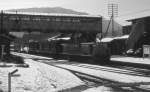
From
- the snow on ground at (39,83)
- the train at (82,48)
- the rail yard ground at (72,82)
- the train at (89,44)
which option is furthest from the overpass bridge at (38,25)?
the snow on ground at (39,83)

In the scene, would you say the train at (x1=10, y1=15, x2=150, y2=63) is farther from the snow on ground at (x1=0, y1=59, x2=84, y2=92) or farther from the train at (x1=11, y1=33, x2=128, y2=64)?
the snow on ground at (x1=0, y1=59, x2=84, y2=92)

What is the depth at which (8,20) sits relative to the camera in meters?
59.8

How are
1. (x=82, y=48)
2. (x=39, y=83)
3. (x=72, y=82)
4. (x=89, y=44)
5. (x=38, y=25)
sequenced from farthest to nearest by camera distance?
(x=38, y=25) → (x=82, y=48) → (x=89, y=44) → (x=72, y=82) → (x=39, y=83)

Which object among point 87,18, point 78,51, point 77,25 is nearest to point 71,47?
point 78,51

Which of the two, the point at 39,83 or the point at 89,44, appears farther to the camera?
the point at 89,44

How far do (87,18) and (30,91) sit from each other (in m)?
63.1

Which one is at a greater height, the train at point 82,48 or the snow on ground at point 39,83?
the snow on ground at point 39,83

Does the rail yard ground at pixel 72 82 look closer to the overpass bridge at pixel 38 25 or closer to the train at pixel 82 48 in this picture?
the train at pixel 82 48

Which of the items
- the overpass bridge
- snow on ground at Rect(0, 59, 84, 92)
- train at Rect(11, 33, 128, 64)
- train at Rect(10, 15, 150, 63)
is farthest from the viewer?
the overpass bridge

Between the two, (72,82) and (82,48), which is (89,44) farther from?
(72,82)

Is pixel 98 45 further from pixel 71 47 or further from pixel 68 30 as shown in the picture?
pixel 68 30

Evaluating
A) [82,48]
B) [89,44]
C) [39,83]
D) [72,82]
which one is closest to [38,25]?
[82,48]

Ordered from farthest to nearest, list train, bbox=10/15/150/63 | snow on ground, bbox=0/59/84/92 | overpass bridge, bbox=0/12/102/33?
overpass bridge, bbox=0/12/102/33, train, bbox=10/15/150/63, snow on ground, bbox=0/59/84/92

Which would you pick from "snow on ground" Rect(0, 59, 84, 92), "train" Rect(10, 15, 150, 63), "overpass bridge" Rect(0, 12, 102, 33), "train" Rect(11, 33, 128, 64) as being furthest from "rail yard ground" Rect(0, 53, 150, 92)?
"overpass bridge" Rect(0, 12, 102, 33)
